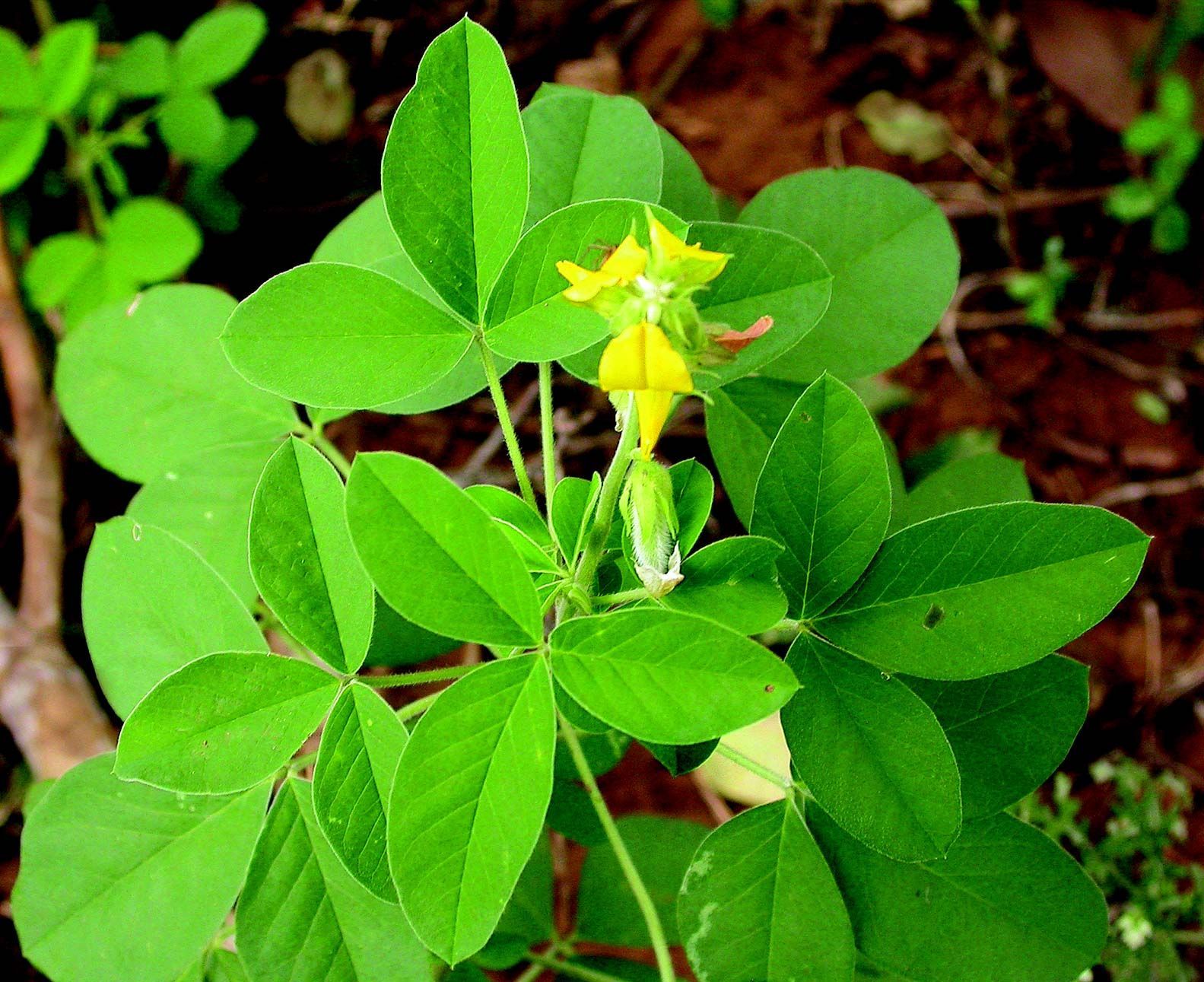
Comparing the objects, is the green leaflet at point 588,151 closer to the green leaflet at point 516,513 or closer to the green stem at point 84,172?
the green leaflet at point 516,513

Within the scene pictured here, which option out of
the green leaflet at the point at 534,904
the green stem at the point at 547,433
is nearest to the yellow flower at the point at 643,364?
the green stem at the point at 547,433

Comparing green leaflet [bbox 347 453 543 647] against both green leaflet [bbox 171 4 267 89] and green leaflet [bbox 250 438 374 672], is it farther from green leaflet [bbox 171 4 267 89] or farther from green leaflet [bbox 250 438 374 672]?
green leaflet [bbox 171 4 267 89]

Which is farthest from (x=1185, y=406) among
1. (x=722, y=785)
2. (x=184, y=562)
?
(x=184, y=562)

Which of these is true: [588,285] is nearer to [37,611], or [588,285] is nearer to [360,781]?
[360,781]

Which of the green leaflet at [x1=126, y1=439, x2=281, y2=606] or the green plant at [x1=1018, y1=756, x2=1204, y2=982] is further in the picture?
the green plant at [x1=1018, y1=756, x2=1204, y2=982]

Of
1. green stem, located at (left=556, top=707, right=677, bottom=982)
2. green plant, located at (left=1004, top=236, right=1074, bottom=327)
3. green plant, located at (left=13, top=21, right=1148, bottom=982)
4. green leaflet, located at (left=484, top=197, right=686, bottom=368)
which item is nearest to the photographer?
green plant, located at (left=13, top=21, right=1148, bottom=982)

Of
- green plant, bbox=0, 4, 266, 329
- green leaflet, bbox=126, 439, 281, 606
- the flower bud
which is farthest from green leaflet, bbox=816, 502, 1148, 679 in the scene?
green plant, bbox=0, 4, 266, 329

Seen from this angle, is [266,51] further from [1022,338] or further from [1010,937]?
[1010,937]

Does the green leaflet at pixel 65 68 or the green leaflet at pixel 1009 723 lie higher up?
the green leaflet at pixel 65 68
